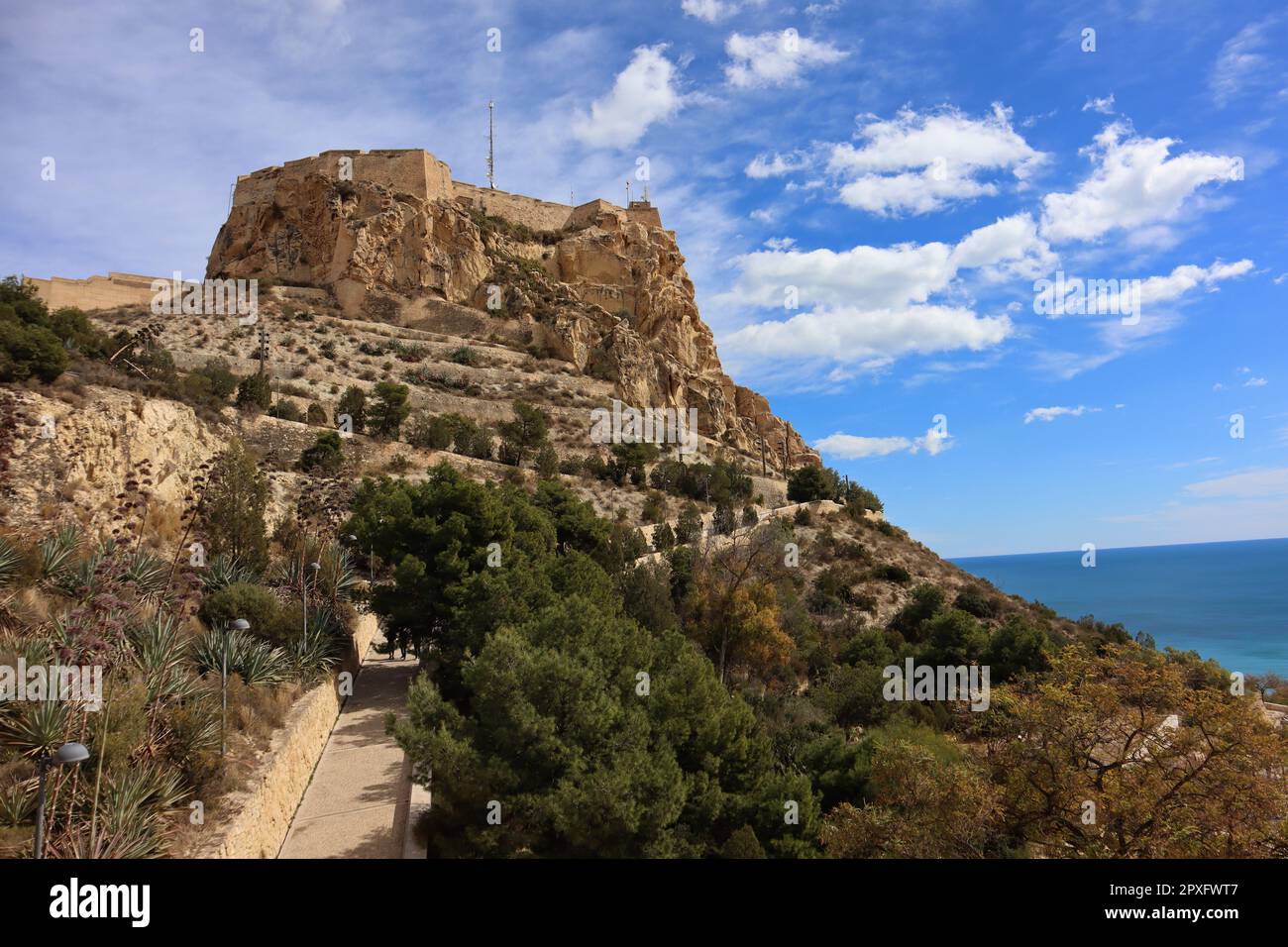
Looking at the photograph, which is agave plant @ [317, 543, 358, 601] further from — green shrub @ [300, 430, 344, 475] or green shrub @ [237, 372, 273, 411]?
green shrub @ [237, 372, 273, 411]

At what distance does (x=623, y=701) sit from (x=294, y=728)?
3610mm

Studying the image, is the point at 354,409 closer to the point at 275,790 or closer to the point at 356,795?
the point at 356,795

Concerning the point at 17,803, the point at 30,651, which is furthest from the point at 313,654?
the point at 17,803

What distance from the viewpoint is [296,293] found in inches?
1523

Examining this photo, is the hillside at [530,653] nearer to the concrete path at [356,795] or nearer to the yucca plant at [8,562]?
the yucca plant at [8,562]

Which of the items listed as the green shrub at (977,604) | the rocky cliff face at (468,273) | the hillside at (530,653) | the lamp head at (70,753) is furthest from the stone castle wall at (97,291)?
the green shrub at (977,604)

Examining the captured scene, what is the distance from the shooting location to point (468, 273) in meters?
41.2

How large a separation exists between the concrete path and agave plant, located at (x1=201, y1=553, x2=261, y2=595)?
8.39 feet

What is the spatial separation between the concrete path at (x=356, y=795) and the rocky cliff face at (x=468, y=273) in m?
31.5

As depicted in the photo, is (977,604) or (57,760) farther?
(977,604)

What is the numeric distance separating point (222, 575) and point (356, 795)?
15.6ft
